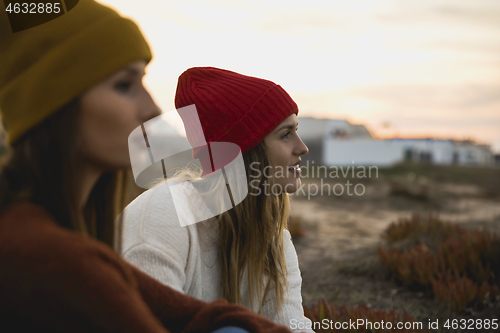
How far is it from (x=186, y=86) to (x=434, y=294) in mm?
3465

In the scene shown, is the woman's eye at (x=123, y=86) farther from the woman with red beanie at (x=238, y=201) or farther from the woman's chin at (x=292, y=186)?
the woman's chin at (x=292, y=186)

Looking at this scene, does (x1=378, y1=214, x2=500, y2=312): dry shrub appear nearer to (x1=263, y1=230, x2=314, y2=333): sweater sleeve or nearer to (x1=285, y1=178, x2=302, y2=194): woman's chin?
(x1=263, y1=230, x2=314, y2=333): sweater sleeve

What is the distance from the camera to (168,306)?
4.25 feet

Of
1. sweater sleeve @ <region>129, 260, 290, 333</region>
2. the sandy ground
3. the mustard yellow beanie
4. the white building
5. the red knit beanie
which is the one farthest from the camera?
the white building

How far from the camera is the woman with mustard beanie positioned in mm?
866

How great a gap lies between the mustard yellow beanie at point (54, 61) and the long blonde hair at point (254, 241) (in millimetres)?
1187

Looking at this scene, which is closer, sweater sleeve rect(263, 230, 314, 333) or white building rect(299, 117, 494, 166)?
sweater sleeve rect(263, 230, 314, 333)

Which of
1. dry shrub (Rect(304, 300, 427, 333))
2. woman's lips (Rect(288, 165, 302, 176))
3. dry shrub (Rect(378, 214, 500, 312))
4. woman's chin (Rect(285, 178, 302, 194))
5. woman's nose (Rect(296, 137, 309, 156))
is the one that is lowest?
A: dry shrub (Rect(378, 214, 500, 312))

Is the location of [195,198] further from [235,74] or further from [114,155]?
[114,155]

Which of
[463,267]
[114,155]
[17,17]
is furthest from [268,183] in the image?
[463,267]

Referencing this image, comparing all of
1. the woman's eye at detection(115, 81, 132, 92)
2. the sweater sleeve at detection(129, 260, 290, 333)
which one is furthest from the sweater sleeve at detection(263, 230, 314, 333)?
the woman's eye at detection(115, 81, 132, 92)

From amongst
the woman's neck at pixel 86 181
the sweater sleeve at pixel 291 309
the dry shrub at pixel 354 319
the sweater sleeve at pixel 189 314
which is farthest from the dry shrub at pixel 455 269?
the woman's neck at pixel 86 181

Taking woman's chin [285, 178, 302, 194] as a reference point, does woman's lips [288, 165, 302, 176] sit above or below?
above

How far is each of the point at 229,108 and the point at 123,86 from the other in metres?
1.18
